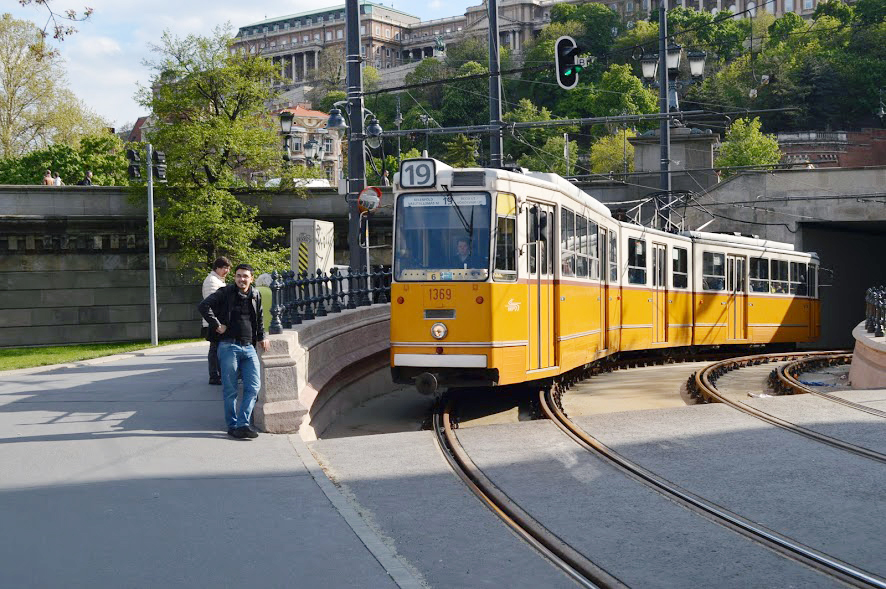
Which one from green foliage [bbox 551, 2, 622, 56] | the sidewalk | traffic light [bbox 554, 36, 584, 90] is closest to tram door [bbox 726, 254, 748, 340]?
traffic light [bbox 554, 36, 584, 90]

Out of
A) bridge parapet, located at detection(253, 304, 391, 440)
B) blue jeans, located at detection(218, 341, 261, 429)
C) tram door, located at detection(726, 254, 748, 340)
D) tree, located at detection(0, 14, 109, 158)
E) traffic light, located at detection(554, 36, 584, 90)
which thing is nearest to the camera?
blue jeans, located at detection(218, 341, 261, 429)

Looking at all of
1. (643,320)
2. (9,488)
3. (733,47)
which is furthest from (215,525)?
(733,47)

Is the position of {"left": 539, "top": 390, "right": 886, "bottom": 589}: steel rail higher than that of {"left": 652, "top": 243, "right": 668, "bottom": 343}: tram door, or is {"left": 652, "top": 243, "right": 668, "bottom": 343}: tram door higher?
{"left": 652, "top": 243, "right": 668, "bottom": 343}: tram door

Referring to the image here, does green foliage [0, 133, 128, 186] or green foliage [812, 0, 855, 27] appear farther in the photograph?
green foliage [812, 0, 855, 27]

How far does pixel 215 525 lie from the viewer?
720 cm

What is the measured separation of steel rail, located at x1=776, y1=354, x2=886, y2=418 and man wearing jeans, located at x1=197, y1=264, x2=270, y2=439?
23.4 ft

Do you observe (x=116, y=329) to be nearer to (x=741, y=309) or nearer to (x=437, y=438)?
(x=741, y=309)

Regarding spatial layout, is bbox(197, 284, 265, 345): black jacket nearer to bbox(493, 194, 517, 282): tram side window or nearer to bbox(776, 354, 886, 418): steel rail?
bbox(493, 194, 517, 282): tram side window

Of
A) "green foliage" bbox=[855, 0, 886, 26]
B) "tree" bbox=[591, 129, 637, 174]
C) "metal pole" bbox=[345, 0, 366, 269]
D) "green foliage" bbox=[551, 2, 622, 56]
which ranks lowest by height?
"metal pole" bbox=[345, 0, 366, 269]

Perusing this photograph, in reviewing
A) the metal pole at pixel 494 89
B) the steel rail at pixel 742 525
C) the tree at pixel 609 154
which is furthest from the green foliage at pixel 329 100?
the steel rail at pixel 742 525

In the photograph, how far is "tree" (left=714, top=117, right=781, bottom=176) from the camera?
82875 mm

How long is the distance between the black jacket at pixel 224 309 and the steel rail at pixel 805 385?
7.12 m

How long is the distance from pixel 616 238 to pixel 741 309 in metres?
8.21

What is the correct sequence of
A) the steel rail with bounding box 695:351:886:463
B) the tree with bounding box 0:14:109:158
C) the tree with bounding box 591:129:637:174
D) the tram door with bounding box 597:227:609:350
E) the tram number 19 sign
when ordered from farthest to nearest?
1. the tree with bounding box 591:129:637:174
2. the tree with bounding box 0:14:109:158
3. the tram door with bounding box 597:227:609:350
4. the tram number 19 sign
5. the steel rail with bounding box 695:351:886:463
